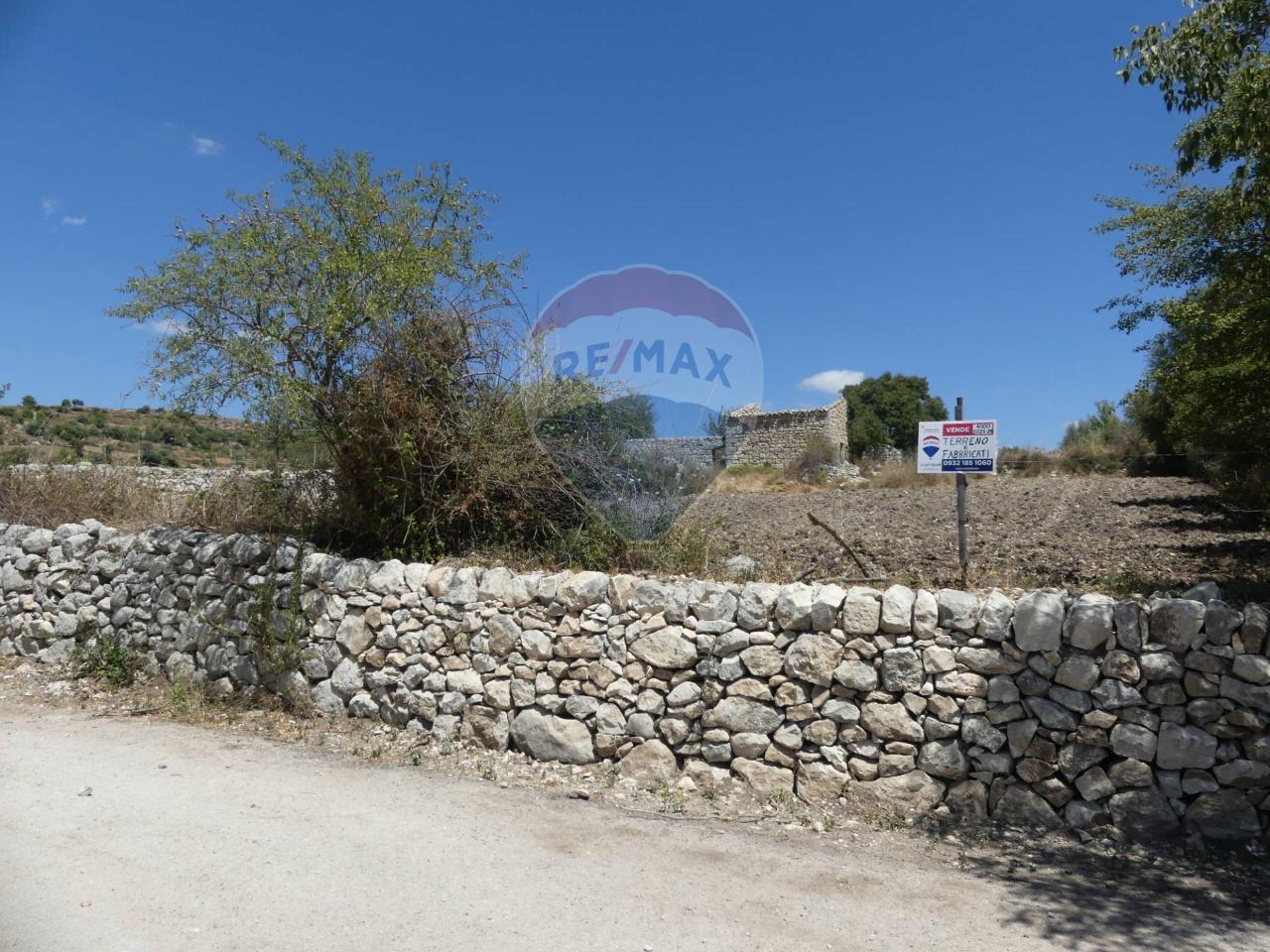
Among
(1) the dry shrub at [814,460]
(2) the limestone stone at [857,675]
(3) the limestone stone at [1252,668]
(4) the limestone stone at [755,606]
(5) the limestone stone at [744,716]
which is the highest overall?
(1) the dry shrub at [814,460]

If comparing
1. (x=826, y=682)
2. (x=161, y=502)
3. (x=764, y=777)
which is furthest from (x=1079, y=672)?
(x=161, y=502)

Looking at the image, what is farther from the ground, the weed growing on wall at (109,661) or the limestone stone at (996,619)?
the limestone stone at (996,619)

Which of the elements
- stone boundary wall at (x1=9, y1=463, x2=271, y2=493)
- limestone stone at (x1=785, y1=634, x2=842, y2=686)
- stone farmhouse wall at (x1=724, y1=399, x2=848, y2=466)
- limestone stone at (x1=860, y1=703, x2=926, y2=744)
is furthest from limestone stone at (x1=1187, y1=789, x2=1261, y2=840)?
stone farmhouse wall at (x1=724, y1=399, x2=848, y2=466)

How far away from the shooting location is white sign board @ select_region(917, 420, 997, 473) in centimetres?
649

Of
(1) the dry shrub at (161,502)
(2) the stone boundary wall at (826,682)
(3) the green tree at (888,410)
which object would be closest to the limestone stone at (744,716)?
(2) the stone boundary wall at (826,682)

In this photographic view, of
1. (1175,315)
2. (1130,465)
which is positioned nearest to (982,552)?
(1175,315)

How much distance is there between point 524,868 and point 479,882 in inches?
11.4

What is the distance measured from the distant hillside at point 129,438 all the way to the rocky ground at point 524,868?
12.3ft

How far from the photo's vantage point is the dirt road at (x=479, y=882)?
376 centimetres

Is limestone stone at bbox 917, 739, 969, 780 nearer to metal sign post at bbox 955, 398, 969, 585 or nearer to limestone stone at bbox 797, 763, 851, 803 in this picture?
limestone stone at bbox 797, 763, 851, 803

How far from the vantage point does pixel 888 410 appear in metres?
42.3

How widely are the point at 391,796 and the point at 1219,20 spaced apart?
786 cm

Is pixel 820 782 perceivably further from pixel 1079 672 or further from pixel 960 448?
pixel 960 448

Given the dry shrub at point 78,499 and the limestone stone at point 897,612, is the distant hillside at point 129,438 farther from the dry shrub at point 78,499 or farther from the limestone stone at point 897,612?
the limestone stone at point 897,612
